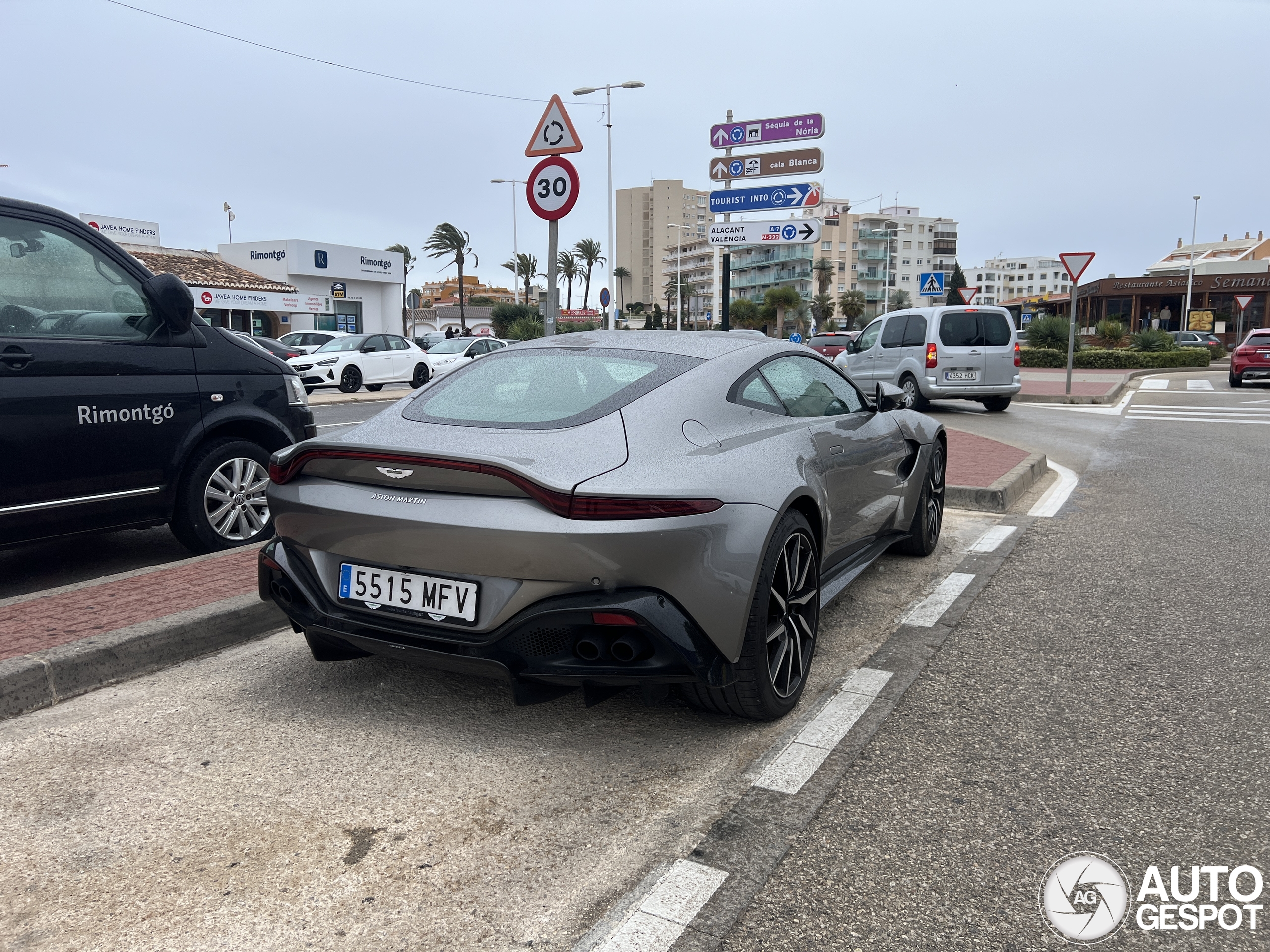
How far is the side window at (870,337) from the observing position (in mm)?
17703

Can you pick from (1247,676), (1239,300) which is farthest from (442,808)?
(1239,300)

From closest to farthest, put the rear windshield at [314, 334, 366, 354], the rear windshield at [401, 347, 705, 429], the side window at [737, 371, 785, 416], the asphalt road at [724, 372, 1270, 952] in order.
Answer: the asphalt road at [724, 372, 1270, 952]
the rear windshield at [401, 347, 705, 429]
the side window at [737, 371, 785, 416]
the rear windshield at [314, 334, 366, 354]

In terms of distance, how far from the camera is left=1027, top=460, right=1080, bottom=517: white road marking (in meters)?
7.53

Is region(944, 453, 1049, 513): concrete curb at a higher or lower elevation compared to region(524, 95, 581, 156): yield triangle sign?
lower

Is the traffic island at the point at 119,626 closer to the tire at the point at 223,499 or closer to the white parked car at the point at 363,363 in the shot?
the tire at the point at 223,499

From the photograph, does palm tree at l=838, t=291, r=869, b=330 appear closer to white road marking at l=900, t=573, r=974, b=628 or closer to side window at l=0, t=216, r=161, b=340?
white road marking at l=900, t=573, r=974, b=628

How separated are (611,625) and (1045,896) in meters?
1.31

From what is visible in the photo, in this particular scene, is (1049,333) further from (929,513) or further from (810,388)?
(810,388)

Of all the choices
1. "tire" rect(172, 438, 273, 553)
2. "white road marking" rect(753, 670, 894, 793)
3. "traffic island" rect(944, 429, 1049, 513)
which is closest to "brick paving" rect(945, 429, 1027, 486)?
"traffic island" rect(944, 429, 1049, 513)

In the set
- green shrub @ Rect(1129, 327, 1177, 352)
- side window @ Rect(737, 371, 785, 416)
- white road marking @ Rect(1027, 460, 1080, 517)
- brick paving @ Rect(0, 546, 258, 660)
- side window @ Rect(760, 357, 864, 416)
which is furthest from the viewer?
green shrub @ Rect(1129, 327, 1177, 352)

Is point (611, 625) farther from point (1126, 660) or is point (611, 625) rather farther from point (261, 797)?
point (1126, 660)

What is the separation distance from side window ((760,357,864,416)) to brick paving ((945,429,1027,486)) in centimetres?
355

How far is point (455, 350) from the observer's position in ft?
90.9

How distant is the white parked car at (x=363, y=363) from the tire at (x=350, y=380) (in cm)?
1
